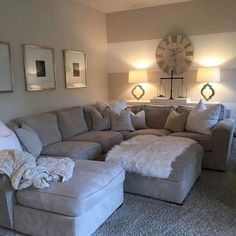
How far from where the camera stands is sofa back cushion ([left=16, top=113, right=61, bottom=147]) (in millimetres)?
3516

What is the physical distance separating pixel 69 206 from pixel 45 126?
1787 millimetres

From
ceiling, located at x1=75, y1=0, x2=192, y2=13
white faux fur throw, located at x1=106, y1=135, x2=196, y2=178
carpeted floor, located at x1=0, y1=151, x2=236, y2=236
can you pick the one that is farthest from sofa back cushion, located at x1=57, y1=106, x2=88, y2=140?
ceiling, located at x1=75, y1=0, x2=192, y2=13

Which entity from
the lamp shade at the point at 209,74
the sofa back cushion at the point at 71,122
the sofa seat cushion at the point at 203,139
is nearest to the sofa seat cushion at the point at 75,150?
the sofa back cushion at the point at 71,122

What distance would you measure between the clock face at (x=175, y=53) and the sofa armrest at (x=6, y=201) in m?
4.05

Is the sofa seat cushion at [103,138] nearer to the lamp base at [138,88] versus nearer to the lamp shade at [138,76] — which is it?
the lamp shade at [138,76]

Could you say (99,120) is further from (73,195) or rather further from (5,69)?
(73,195)

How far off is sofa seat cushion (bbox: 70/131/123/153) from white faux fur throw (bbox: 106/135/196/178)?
47 centimetres

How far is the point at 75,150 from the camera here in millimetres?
3309

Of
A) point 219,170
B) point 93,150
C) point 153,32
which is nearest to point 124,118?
point 93,150

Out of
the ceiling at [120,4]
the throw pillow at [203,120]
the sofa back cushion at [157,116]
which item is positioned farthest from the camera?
the ceiling at [120,4]

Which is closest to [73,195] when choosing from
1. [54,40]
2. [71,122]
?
[71,122]

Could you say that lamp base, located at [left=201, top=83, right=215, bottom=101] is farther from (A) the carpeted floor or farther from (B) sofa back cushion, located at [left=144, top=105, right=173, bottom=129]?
(A) the carpeted floor

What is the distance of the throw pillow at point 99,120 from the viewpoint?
14.5 feet

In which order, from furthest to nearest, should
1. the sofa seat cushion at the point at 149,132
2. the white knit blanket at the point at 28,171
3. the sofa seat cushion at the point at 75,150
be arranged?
1. the sofa seat cushion at the point at 149,132
2. the sofa seat cushion at the point at 75,150
3. the white knit blanket at the point at 28,171
